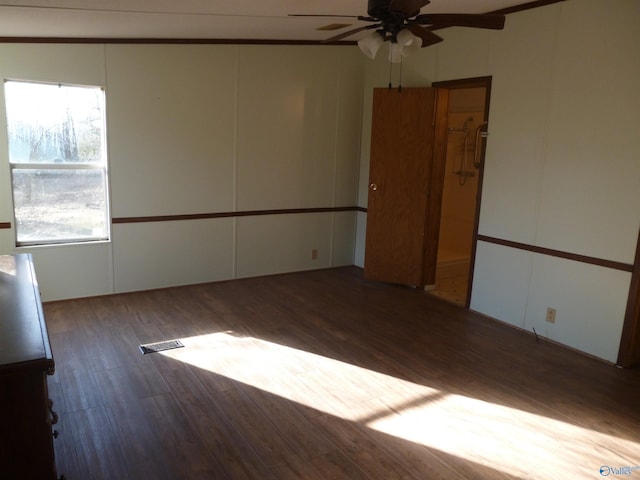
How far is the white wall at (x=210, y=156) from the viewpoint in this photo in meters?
4.41

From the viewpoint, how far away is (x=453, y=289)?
17.4ft

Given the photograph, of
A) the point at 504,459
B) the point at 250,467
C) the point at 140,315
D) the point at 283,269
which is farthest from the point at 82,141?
the point at 504,459

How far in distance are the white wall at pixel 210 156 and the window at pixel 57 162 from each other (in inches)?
4.0

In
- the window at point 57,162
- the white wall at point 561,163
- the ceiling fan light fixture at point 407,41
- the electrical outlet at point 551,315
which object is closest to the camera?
the ceiling fan light fixture at point 407,41

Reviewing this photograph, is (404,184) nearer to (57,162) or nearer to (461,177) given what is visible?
(461,177)

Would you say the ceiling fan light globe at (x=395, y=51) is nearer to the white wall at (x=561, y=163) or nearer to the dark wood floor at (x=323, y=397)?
the white wall at (x=561, y=163)

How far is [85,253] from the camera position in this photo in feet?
14.9

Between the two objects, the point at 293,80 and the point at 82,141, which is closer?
the point at 82,141

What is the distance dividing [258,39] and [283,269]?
249cm

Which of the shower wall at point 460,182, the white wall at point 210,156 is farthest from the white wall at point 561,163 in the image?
the shower wall at point 460,182

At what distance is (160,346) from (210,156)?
2.14 metres

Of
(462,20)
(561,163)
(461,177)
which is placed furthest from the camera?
(461,177)

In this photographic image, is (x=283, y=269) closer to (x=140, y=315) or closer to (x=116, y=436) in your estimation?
(x=140, y=315)

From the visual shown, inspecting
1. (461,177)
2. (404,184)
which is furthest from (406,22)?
(461,177)
